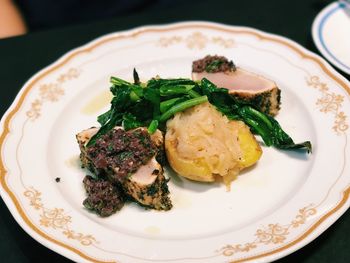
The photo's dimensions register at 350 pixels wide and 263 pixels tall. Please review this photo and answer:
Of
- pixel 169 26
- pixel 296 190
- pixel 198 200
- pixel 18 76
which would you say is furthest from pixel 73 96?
pixel 296 190

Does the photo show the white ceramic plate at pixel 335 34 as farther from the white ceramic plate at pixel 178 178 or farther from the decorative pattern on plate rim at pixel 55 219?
the decorative pattern on plate rim at pixel 55 219

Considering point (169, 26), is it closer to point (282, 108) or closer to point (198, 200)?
point (282, 108)

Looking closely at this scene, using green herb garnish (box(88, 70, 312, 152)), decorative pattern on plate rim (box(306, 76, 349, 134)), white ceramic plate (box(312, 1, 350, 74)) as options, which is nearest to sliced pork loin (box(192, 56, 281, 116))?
green herb garnish (box(88, 70, 312, 152))

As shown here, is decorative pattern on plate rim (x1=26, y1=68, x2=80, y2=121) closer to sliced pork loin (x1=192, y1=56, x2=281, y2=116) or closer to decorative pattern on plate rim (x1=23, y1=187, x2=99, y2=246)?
decorative pattern on plate rim (x1=23, y1=187, x2=99, y2=246)

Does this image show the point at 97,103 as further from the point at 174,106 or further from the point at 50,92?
the point at 174,106

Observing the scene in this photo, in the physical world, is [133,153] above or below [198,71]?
below

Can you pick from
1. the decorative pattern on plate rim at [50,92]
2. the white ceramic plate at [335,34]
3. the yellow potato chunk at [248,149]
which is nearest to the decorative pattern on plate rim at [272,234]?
the yellow potato chunk at [248,149]

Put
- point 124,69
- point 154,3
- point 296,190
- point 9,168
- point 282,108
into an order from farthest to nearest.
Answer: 1. point 154,3
2. point 124,69
3. point 282,108
4. point 9,168
5. point 296,190
